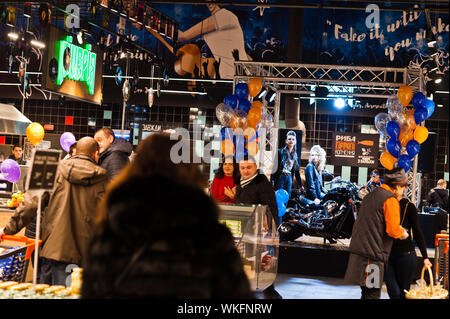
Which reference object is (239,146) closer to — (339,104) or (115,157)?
(115,157)

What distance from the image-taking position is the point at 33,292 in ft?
11.4

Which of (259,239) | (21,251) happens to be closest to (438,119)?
(259,239)

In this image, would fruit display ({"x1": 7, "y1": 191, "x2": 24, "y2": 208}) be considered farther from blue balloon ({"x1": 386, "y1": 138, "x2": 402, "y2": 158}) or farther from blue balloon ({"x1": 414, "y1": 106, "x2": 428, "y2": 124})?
blue balloon ({"x1": 414, "y1": 106, "x2": 428, "y2": 124})

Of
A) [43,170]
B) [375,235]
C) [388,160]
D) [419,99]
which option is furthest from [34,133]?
[43,170]

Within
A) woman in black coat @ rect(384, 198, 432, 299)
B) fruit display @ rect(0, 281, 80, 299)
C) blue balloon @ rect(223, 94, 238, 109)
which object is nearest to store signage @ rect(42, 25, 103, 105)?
blue balloon @ rect(223, 94, 238, 109)

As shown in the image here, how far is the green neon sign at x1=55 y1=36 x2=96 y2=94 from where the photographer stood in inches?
271

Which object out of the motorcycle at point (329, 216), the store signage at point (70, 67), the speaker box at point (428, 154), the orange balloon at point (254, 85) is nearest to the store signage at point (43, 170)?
the store signage at point (70, 67)

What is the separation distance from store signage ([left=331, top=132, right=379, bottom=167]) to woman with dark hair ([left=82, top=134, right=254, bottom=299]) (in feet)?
38.7

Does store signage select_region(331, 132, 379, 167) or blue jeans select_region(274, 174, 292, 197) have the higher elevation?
store signage select_region(331, 132, 379, 167)

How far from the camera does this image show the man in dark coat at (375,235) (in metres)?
5.15

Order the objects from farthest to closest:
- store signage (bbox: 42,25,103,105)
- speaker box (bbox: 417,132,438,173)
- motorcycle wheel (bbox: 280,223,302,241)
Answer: speaker box (bbox: 417,132,438,173) < motorcycle wheel (bbox: 280,223,302,241) < store signage (bbox: 42,25,103,105)

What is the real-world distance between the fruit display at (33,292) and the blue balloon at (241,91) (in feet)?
22.3

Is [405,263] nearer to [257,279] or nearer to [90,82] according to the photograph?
[257,279]

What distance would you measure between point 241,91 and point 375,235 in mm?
5174
